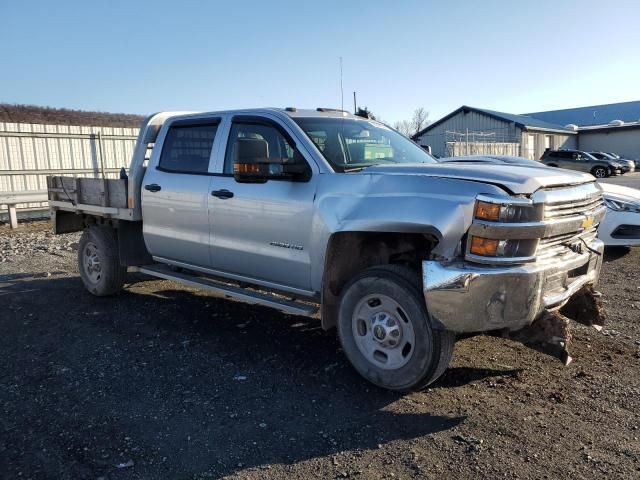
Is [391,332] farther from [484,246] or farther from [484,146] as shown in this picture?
[484,146]

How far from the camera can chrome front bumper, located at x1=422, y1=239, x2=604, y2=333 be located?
10.9 ft

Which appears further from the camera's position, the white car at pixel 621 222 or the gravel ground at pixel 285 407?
the white car at pixel 621 222

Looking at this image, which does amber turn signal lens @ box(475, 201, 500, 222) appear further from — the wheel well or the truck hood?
the wheel well

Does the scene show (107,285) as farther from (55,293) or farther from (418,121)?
(418,121)

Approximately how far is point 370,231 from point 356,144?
48.7 inches

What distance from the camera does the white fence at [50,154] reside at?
46.4ft

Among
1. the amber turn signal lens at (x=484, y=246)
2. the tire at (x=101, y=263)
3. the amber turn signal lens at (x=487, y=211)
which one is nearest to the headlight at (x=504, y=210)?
the amber turn signal lens at (x=487, y=211)

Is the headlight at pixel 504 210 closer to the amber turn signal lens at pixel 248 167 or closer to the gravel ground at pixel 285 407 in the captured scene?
the gravel ground at pixel 285 407

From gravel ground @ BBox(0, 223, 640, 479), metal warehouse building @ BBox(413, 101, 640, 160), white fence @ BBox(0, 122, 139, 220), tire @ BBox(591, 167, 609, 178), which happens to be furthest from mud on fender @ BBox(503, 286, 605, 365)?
tire @ BBox(591, 167, 609, 178)

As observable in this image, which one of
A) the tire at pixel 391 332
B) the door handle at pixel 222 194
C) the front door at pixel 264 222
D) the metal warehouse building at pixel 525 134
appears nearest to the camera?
the tire at pixel 391 332

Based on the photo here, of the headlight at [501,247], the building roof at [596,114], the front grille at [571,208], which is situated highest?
the building roof at [596,114]

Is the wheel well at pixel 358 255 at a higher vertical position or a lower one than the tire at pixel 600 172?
higher

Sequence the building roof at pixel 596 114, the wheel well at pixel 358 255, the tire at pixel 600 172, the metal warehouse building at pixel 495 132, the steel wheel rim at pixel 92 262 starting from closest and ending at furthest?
the wheel well at pixel 358 255, the steel wheel rim at pixel 92 262, the tire at pixel 600 172, the metal warehouse building at pixel 495 132, the building roof at pixel 596 114

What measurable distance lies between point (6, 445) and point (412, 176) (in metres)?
3.09
